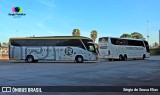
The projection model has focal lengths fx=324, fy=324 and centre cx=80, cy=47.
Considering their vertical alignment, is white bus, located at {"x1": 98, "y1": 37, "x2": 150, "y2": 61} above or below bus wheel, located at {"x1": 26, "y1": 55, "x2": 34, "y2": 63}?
above

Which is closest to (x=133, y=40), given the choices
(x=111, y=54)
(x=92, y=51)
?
(x=111, y=54)

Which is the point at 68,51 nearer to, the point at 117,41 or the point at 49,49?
the point at 49,49

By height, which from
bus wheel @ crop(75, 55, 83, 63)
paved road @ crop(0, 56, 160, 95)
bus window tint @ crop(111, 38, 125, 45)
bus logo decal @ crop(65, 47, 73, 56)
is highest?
bus window tint @ crop(111, 38, 125, 45)

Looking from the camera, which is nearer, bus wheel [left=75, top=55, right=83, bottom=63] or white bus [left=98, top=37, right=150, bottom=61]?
bus wheel [left=75, top=55, right=83, bottom=63]

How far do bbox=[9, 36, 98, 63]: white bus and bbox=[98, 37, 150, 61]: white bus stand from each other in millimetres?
5168

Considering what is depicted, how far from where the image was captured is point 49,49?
37.8 m

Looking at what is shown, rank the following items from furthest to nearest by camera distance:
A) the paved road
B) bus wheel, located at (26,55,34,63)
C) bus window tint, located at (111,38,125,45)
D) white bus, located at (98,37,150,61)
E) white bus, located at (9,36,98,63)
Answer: bus window tint, located at (111,38,125,45) → white bus, located at (98,37,150,61) → bus wheel, located at (26,55,34,63) → white bus, located at (9,36,98,63) → the paved road

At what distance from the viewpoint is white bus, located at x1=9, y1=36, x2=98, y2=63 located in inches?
1445

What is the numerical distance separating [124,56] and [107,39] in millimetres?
4577

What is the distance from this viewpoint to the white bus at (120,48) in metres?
41.7

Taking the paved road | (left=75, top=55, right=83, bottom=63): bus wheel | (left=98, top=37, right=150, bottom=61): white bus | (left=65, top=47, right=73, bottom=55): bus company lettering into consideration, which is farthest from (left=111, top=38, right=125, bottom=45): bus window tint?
the paved road

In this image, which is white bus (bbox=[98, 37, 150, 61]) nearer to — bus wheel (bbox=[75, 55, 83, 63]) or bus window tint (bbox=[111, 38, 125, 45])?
bus window tint (bbox=[111, 38, 125, 45])

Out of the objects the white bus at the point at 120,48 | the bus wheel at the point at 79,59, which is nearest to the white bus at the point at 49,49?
the bus wheel at the point at 79,59

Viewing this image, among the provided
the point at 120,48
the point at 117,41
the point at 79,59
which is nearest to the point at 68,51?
the point at 79,59
